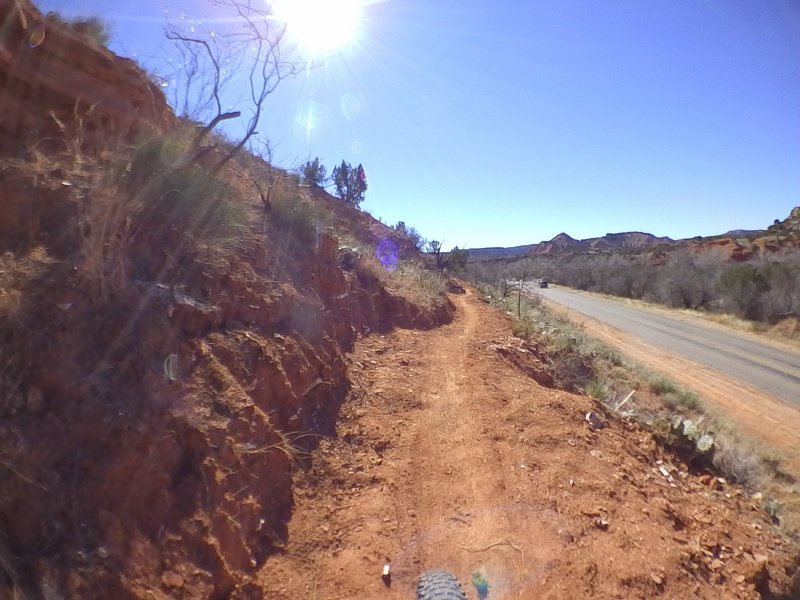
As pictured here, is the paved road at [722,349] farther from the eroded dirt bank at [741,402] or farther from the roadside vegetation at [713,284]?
the roadside vegetation at [713,284]

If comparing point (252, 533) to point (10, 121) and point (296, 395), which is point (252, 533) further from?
point (10, 121)

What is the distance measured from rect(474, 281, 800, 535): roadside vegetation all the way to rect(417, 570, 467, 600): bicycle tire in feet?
15.6

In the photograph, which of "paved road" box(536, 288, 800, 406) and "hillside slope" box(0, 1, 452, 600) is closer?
"hillside slope" box(0, 1, 452, 600)

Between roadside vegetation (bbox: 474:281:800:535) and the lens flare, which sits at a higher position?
the lens flare

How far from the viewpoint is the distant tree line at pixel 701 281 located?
2283 cm

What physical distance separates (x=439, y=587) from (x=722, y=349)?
18696mm

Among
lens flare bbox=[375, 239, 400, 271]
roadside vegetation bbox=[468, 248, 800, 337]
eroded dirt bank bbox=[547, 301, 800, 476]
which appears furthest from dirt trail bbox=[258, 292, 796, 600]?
roadside vegetation bbox=[468, 248, 800, 337]

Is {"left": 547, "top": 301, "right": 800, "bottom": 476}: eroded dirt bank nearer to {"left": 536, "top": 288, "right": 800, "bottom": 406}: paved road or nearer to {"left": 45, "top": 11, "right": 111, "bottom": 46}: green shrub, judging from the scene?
{"left": 536, "top": 288, "right": 800, "bottom": 406}: paved road

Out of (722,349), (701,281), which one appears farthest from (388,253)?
→ (701,281)

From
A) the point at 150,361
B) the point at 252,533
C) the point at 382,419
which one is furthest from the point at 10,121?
the point at 382,419

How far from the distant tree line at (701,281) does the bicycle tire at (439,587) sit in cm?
1926

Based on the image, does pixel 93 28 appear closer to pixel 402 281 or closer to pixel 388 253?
pixel 402 281

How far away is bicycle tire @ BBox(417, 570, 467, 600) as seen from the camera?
2902mm

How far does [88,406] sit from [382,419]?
3249 mm
